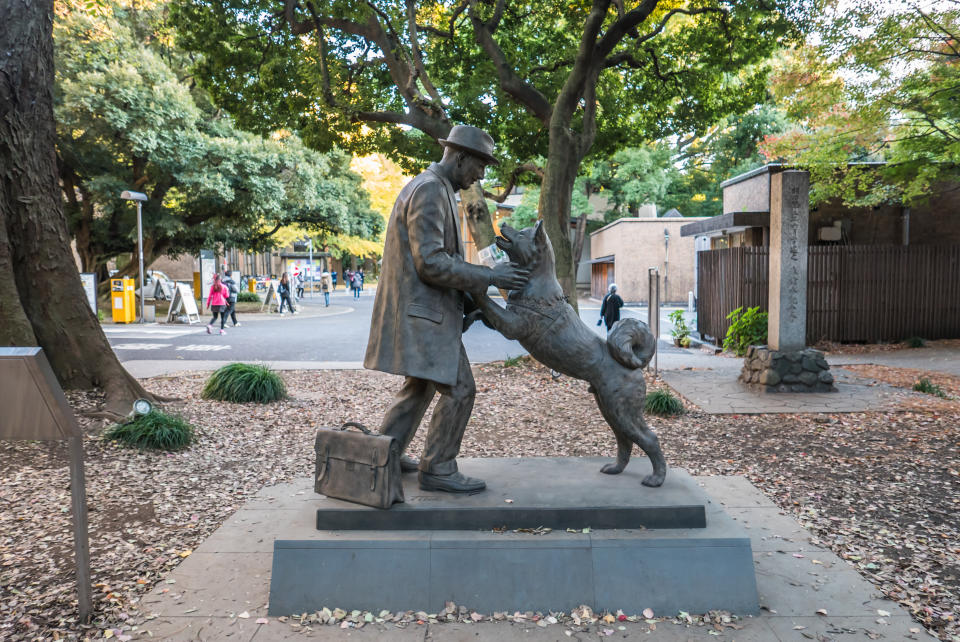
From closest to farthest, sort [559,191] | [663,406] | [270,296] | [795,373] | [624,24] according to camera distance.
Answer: [663,406]
[624,24]
[795,373]
[559,191]
[270,296]

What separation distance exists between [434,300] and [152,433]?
4189 mm

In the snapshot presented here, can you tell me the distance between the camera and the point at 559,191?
10.3 meters

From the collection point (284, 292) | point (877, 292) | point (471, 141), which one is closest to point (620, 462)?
point (471, 141)

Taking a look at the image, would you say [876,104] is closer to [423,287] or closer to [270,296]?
[423,287]

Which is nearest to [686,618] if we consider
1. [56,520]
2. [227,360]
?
[56,520]

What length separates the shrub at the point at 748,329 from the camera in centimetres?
1297

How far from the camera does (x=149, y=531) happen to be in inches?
174

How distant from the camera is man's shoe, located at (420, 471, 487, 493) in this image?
361cm

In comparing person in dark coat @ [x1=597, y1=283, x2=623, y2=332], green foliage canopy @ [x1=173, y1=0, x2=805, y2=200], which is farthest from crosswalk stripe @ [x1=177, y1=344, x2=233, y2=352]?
person in dark coat @ [x1=597, y1=283, x2=623, y2=332]

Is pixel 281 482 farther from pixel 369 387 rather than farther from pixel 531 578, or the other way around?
pixel 369 387

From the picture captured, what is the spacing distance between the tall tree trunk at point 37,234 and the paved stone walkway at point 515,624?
389cm

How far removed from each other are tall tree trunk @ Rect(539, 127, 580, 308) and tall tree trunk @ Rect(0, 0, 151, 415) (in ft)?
20.3

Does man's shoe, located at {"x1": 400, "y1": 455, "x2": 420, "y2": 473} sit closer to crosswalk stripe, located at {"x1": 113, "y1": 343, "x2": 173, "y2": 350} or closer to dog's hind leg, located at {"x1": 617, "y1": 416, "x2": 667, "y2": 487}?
dog's hind leg, located at {"x1": 617, "y1": 416, "x2": 667, "y2": 487}

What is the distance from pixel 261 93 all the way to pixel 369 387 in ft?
21.2
